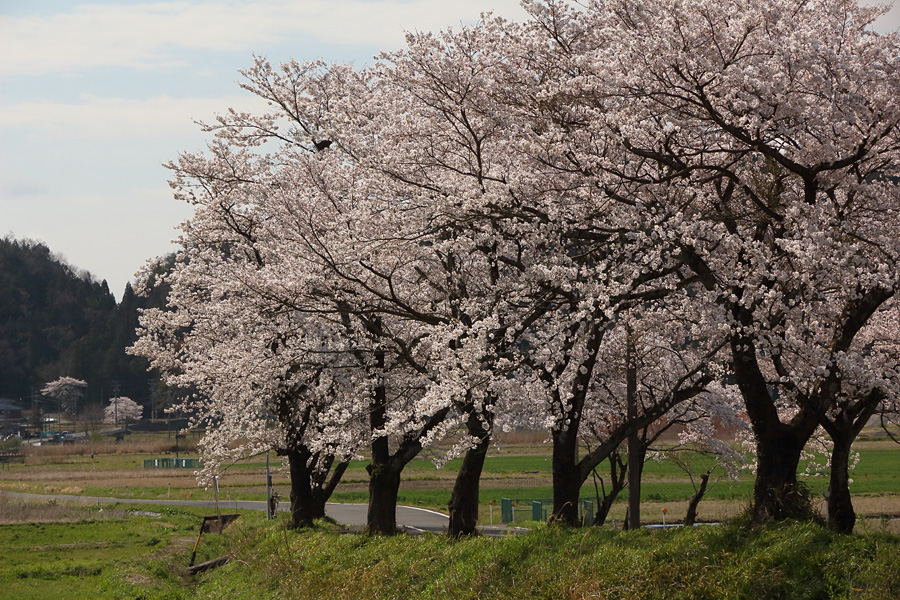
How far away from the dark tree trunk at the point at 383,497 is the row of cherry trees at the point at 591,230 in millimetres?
67

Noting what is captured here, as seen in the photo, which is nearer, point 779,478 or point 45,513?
point 779,478

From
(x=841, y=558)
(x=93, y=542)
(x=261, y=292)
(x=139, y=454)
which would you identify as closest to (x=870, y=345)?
(x=841, y=558)

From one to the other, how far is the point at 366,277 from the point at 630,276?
5655 mm

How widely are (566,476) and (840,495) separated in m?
4.23

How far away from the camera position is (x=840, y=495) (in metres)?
12.6

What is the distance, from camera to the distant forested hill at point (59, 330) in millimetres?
139625

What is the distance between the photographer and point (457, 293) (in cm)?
1558

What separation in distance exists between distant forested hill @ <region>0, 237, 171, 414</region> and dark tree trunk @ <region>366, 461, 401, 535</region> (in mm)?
128339

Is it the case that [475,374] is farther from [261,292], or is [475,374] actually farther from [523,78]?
[261,292]

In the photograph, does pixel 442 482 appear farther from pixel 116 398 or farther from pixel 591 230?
pixel 116 398

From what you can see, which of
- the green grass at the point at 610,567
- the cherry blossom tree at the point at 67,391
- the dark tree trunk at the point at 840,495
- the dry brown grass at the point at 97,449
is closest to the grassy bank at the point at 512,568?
the green grass at the point at 610,567

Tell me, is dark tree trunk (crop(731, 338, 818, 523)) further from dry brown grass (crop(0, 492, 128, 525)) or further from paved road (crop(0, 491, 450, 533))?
dry brown grass (crop(0, 492, 128, 525))

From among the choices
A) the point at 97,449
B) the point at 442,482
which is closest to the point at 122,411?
the point at 97,449

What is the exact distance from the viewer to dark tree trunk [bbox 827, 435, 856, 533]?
1223 centimetres
